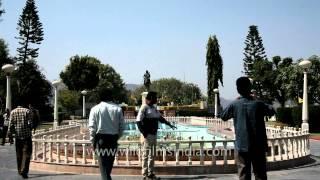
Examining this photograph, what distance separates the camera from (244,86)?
7555 millimetres

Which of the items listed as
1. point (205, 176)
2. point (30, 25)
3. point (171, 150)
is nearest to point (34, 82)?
point (30, 25)

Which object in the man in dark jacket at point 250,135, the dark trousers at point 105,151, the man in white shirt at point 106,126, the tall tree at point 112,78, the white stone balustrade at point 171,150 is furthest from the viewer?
the tall tree at point 112,78

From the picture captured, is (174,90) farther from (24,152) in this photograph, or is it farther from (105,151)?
(105,151)

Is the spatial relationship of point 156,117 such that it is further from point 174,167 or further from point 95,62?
point 95,62

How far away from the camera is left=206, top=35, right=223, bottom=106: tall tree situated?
7856 cm

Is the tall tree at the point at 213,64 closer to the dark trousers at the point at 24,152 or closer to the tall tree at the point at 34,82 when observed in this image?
the tall tree at the point at 34,82

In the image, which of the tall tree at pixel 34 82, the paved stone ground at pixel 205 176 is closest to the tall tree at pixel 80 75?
the tall tree at pixel 34 82

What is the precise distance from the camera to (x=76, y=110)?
9356 cm

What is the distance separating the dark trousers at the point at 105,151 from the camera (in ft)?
29.0

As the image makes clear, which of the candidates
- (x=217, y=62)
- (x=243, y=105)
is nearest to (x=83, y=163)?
(x=243, y=105)

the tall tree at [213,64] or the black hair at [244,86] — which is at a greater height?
the tall tree at [213,64]

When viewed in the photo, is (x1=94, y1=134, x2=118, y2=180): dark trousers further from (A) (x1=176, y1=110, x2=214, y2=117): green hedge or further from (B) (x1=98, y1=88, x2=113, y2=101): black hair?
(A) (x1=176, y1=110, x2=214, y2=117): green hedge

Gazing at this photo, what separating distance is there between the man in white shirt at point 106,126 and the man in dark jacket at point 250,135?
7.94 ft

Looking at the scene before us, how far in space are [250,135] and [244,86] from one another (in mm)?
717
